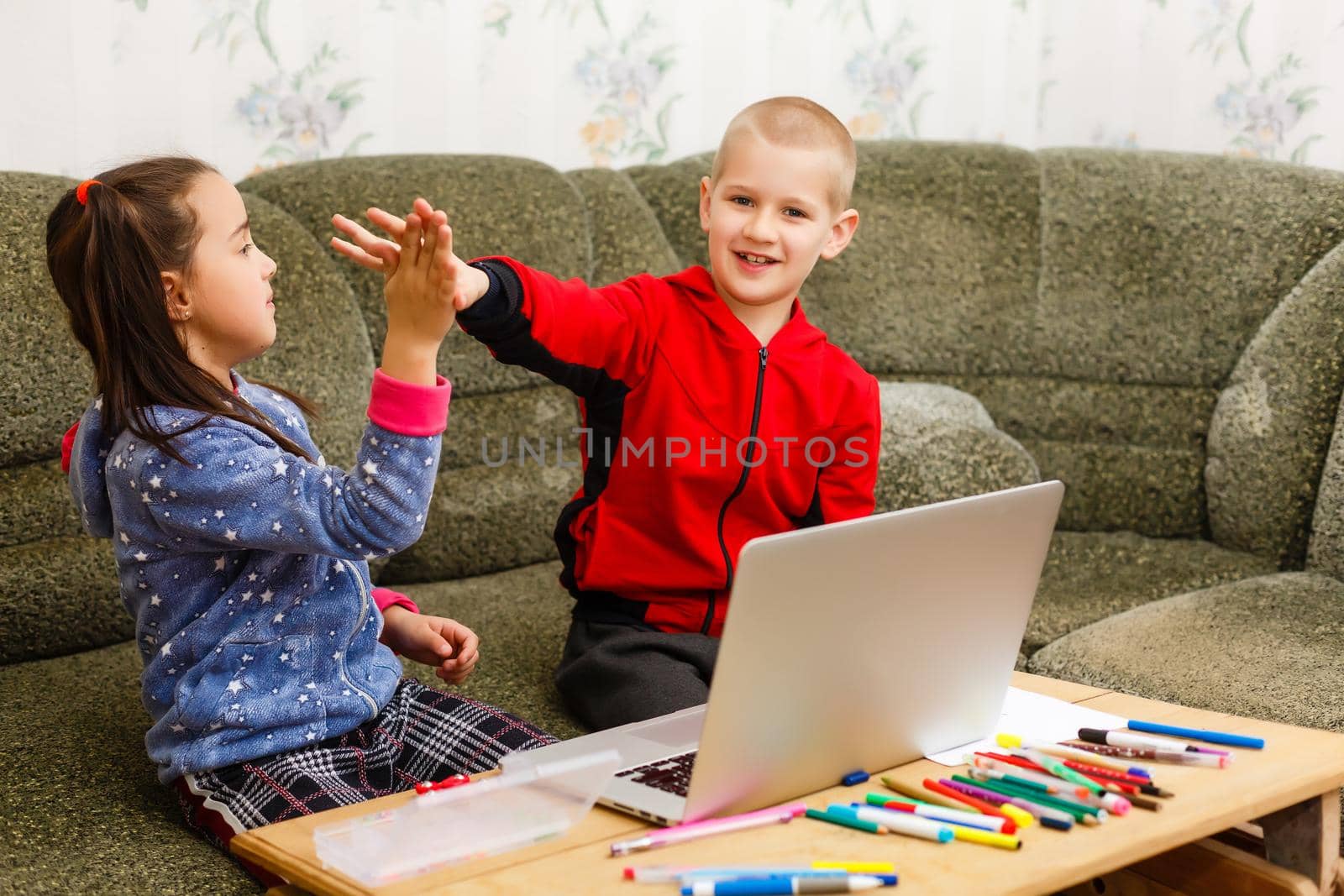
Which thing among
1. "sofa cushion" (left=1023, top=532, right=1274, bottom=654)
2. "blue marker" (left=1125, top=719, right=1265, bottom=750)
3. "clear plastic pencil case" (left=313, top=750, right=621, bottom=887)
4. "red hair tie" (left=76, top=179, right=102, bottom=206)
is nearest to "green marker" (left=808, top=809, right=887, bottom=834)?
"clear plastic pencil case" (left=313, top=750, right=621, bottom=887)

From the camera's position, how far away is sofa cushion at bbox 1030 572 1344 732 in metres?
1.43

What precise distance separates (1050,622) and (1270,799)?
788 mm

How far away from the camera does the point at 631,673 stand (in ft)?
4.46

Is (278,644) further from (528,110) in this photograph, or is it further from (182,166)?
(528,110)

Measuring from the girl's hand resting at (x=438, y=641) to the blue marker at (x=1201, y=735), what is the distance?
60 centimetres

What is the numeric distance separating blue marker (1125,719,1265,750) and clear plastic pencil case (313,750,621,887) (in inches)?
16.2

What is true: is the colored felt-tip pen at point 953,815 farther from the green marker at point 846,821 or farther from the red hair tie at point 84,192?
the red hair tie at point 84,192

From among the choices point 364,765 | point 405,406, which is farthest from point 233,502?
point 364,765

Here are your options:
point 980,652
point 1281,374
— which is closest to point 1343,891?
point 980,652

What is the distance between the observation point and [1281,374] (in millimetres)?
1973

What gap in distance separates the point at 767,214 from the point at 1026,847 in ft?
2.45

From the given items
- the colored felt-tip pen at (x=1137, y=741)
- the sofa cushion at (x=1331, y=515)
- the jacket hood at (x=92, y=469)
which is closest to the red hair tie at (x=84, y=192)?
the jacket hood at (x=92, y=469)

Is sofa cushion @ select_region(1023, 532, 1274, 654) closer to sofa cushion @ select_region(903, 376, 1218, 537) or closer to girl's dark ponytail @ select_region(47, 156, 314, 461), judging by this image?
sofa cushion @ select_region(903, 376, 1218, 537)

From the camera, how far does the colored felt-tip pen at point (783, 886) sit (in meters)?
0.79
